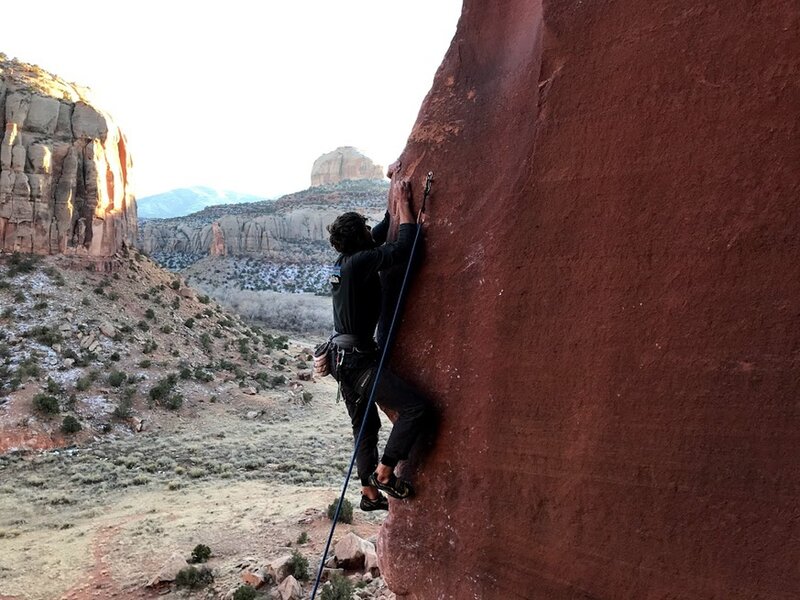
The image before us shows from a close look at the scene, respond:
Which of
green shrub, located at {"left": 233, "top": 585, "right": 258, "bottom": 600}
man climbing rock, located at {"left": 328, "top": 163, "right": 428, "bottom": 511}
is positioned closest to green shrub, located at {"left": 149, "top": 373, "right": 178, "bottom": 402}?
green shrub, located at {"left": 233, "top": 585, "right": 258, "bottom": 600}

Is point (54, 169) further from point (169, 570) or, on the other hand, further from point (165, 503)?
point (169, 570)

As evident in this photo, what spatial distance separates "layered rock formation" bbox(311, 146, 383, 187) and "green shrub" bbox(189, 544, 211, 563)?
94.8 m

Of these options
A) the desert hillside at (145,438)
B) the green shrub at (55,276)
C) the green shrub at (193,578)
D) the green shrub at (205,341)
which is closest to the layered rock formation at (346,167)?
the desert hillside at (145,438)

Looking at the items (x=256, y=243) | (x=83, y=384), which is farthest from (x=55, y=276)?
(x=256, y=243)

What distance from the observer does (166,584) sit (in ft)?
27.2

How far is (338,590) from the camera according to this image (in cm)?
686

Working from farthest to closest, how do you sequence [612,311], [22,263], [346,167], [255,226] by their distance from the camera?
[346,167]
[255,226]
[22,263]
[612,311]

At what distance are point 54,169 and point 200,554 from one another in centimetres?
2687

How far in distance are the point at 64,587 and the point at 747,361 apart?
9.81 metres

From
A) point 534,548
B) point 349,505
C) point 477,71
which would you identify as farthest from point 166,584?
point 477,71

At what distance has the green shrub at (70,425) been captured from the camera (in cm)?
1838

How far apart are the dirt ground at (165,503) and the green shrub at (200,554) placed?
0.79ft

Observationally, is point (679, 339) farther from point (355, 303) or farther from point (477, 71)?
point (477, 71)

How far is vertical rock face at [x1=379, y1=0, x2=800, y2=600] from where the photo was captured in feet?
9.14
